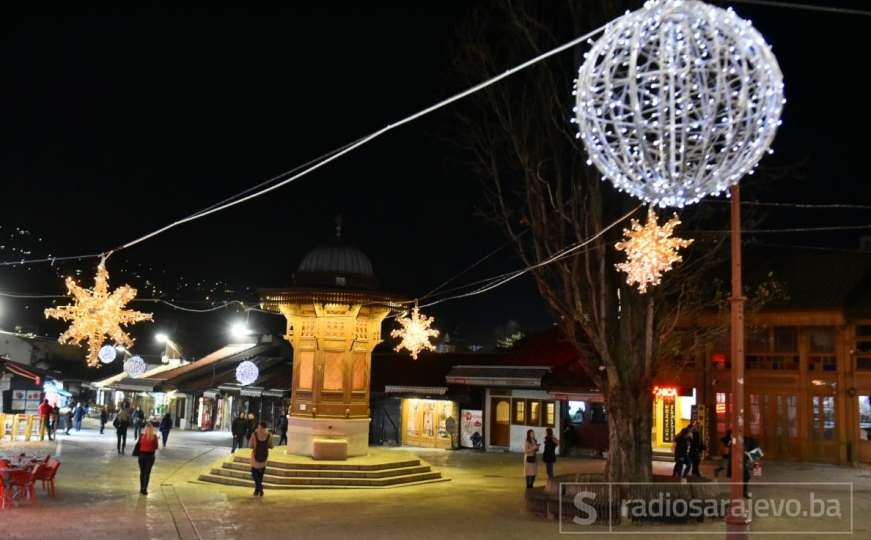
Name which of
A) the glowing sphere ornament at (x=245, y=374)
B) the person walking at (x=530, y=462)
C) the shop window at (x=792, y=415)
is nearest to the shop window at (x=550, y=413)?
the shop window at (x=792, y=415)

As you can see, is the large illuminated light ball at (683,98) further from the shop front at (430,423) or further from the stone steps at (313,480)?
the shop front at (430,423)

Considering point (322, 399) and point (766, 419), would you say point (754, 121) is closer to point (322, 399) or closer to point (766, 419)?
point (322, 399)

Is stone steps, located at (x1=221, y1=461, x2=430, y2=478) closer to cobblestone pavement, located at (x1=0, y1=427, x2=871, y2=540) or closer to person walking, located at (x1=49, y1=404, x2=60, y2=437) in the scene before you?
cobblestone pavement, located at (x1=0, y1=427, x2=871, y2=540)

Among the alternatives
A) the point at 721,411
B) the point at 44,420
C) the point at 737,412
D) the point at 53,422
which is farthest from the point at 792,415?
the point at 53,422

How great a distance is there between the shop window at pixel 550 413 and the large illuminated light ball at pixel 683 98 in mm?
23072

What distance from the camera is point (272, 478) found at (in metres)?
20.2

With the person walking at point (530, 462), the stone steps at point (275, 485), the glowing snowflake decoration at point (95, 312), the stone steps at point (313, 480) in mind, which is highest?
the glowing snowflake decoration at point (95, 312)

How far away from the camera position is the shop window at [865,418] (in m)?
24.9

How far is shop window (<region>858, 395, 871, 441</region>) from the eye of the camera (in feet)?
81.6

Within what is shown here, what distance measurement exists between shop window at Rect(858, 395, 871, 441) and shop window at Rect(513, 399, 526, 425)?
37.2ft

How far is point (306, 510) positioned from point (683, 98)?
12.0 m

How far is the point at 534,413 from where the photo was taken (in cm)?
3055

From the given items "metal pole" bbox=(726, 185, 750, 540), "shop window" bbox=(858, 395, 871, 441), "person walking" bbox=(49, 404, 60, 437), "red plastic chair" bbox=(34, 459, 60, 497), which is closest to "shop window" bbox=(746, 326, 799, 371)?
"shop window" bbox=(858, 395, 871, 441)

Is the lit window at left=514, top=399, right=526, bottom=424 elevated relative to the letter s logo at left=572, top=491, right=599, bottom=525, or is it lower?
elevated
